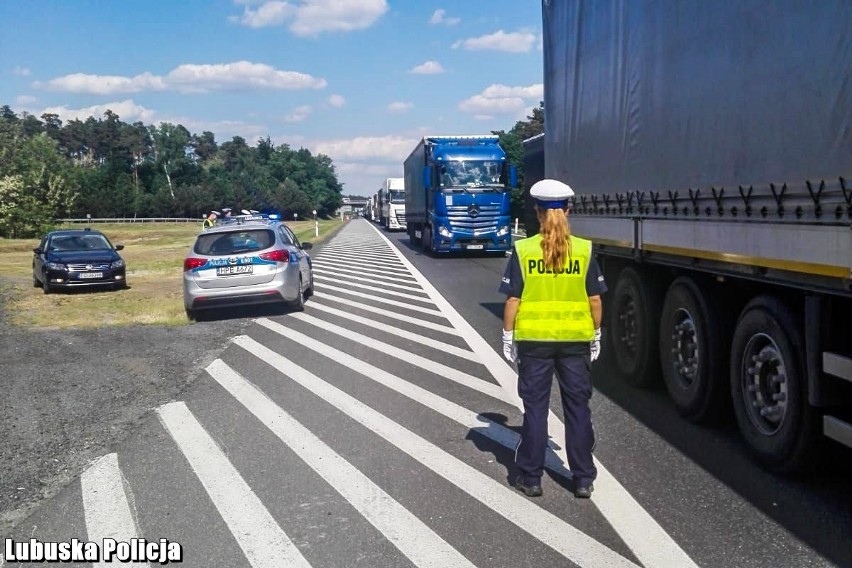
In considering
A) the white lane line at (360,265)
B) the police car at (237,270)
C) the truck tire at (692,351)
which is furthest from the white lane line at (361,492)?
the white lane line at (360,265)

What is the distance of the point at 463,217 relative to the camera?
27.2 metres

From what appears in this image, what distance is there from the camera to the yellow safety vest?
17.0ft

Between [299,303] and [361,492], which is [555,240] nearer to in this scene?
[361,492]

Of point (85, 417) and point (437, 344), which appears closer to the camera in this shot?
point (85, 417)

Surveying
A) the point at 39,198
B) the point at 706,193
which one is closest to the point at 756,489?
the point at 706,193

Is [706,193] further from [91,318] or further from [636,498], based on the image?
[91,318]

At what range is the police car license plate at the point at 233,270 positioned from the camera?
14.1 metres

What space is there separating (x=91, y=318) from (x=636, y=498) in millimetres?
12534

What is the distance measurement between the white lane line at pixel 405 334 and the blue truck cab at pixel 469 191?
11.6 meters

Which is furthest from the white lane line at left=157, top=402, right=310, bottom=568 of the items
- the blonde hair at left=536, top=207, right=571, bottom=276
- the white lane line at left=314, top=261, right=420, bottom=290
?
the white lane line at left=314, top=261, right=420, bottom=290

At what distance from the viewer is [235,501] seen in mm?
5305

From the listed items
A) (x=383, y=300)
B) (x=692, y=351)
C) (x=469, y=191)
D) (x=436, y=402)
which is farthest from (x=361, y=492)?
(x=469, y=191)

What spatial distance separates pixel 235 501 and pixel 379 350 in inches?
223

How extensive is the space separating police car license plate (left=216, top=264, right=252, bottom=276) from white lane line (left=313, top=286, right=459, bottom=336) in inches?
88.4
